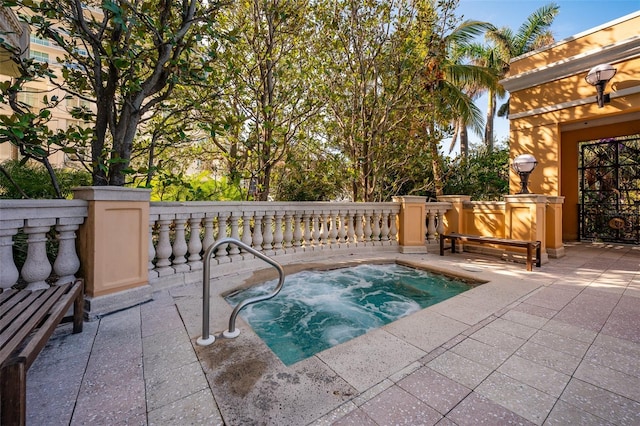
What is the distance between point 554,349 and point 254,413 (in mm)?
2491

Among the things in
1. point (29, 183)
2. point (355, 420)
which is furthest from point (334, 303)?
point (29, 183)

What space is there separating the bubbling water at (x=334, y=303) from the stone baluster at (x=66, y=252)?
1674 mm

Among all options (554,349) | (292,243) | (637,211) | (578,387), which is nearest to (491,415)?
(578,387)

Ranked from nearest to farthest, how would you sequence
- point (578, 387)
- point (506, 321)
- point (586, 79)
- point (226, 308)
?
1. point (578, 387)
2. point (506, 321)
3. point (226, 308)
4. point (586, 79)

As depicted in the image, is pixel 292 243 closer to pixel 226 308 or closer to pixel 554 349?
pixel 226 308

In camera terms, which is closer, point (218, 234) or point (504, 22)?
point (218, 234)

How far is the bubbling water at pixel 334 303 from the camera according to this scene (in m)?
2.99

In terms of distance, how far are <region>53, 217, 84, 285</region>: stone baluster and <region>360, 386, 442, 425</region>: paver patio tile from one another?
318 cm

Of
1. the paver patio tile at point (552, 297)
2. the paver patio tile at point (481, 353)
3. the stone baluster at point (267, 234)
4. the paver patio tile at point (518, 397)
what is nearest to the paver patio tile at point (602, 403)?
the paver patio tile at point (518, 397)

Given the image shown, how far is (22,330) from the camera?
156 cm

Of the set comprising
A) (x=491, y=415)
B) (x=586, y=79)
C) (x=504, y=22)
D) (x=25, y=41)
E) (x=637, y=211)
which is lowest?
(x=491, y=415)

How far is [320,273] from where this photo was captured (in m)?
5.00

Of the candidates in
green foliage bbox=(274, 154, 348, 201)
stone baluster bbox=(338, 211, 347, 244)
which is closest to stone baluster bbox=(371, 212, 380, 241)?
stone baluster bbox=(338, 211, 347, 244)

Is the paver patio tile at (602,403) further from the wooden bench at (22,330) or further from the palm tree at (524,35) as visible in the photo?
the palm tree at (524,35)
